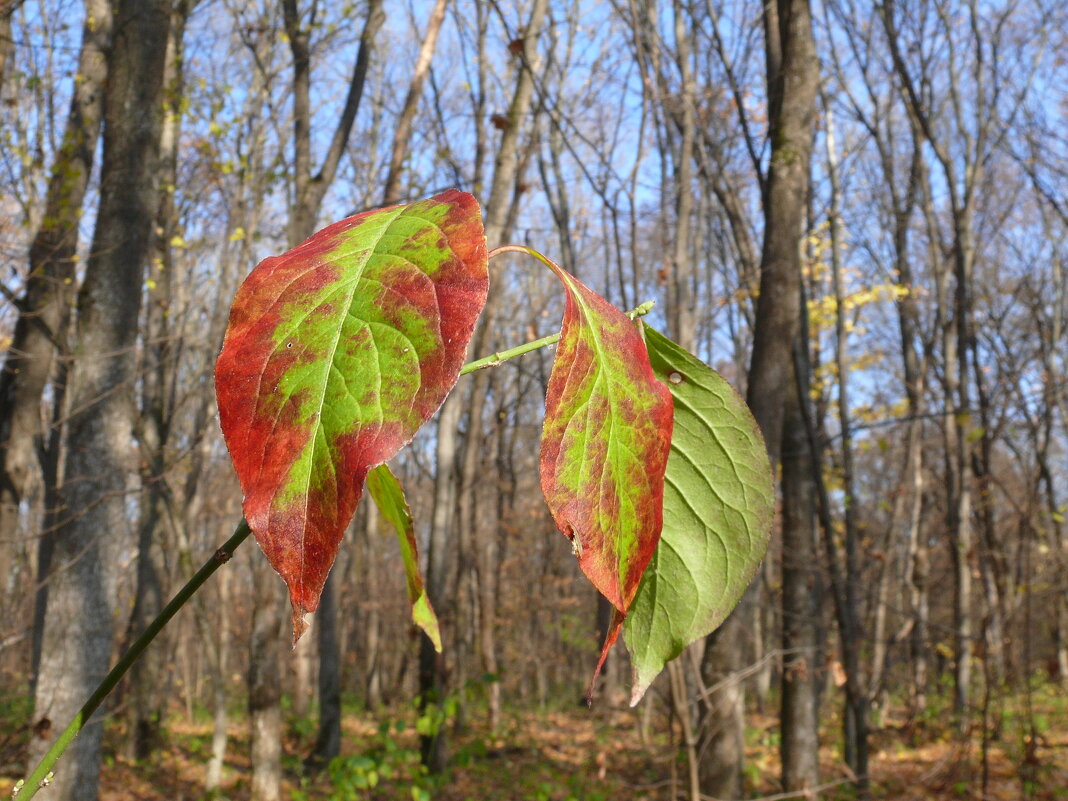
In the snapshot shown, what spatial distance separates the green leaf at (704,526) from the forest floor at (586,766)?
14.9 feet

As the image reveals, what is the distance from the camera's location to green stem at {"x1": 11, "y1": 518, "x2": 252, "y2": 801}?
0.28 meters

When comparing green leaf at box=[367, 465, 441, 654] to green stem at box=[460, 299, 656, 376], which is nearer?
green stem at box=[460, 299, 656, 376]

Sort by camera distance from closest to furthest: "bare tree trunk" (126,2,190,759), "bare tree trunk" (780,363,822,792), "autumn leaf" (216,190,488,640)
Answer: "autumn leaf" (216,190,488,640), "bare tree trunk" (780,363,822,792), "bare tree trunk" (126,2,190,759)

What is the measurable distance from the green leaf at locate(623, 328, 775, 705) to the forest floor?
454cm

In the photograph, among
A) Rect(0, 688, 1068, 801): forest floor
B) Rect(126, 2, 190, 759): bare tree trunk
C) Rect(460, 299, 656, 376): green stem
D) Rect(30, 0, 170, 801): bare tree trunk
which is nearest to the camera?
Rect(460, 299, 656, 376): green stem

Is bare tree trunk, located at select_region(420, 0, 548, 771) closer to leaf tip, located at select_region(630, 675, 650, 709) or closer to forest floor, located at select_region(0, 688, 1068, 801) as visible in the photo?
forest floor, located at select_region(0, 688, 1068, 801)

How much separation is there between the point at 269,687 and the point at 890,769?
6393mm

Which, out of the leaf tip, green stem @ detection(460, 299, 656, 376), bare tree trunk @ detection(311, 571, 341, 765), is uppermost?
green stem @ detection(460, 299, 656, 376)

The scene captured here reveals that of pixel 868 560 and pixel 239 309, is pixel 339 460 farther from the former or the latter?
pixel 868 560

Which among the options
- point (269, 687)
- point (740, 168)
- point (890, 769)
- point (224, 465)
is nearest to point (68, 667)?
point (269, 687)

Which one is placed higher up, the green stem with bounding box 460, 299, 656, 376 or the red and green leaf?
the green stem with bounding box 460, 299, 656, 376

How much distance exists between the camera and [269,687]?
5.56 meters

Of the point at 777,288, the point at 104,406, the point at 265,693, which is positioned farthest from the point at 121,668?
the point at 265,693

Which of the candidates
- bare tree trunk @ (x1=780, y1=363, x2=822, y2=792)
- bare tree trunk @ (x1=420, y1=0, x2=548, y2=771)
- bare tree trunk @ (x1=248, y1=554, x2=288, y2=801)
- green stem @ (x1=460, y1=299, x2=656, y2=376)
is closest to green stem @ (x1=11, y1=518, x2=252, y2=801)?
green stem @ (x1=460, y1=299, x2=656, y2=376)
